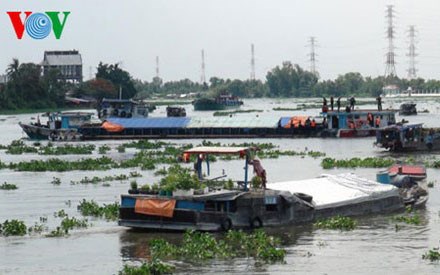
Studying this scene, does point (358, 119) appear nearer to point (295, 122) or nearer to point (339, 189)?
point (295, 122)

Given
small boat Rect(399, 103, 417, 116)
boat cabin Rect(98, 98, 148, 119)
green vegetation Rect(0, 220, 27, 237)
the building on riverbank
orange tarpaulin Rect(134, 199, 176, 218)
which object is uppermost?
the building on riverbank

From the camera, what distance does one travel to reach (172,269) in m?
20.3

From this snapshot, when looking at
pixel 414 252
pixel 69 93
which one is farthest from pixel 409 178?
pixel 69 93

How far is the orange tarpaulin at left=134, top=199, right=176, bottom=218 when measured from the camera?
23688mm

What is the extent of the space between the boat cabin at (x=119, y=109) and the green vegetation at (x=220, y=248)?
62.5m

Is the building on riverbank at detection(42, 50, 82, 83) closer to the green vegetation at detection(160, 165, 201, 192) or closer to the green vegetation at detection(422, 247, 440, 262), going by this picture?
the green vegetation at detection(160, 165, 201, 192)

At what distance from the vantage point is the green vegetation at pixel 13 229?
25.1 metres

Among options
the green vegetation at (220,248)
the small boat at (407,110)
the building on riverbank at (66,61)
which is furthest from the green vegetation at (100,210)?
the building on riverbank at (66,61)

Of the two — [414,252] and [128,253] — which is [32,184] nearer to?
[128,253]

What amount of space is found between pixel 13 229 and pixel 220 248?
6112mm

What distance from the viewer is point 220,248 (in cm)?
2186

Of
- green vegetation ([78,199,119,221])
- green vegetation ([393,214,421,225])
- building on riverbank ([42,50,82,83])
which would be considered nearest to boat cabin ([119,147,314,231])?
green vegetation ([78,199,119,221])

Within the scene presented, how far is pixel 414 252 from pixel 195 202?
5.11 m

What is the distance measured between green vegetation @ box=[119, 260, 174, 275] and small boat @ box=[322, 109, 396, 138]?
46.7m
